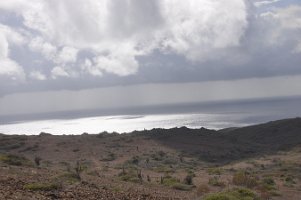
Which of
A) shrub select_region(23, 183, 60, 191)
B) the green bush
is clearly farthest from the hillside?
the green bush

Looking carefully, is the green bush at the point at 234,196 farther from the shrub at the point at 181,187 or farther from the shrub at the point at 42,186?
the shrub at the point at 42,186

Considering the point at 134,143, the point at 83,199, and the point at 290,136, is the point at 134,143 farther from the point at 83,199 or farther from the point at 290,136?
the point at 83,199

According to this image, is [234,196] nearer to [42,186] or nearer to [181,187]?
[181,187]

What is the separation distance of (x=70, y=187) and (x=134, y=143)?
188ft


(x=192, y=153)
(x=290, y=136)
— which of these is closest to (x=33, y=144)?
(x=192, y=153)

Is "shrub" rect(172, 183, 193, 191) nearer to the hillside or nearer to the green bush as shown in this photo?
the hillside

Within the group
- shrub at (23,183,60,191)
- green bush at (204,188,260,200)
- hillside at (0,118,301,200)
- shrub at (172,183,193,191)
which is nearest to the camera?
shrub at (23,183,60,191)

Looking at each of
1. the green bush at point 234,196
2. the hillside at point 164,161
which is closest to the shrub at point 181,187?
the hillside at point 164,161

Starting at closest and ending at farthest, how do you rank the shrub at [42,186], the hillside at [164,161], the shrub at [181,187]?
the shrub at [42,186], the hillside at [164,161], the shrub at [181,187]

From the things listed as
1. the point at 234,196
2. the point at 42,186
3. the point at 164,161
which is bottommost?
the point at 234,196

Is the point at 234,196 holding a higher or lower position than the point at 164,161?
lower

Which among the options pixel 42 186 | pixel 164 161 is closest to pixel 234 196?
pixel 42 186

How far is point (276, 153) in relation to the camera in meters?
68.7

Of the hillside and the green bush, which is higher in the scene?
the hillside
